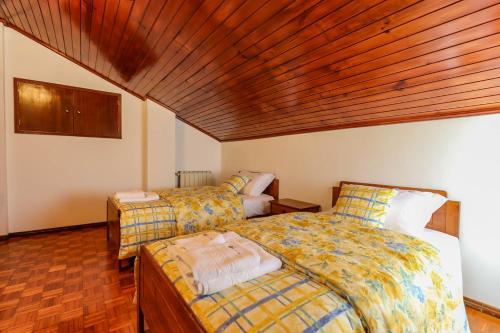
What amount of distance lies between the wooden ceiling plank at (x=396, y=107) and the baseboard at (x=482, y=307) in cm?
152

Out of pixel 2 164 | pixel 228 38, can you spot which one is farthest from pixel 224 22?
pixel 2 164

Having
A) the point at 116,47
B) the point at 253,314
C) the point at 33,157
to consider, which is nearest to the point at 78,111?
the point at 33,157

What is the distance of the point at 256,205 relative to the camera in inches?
128

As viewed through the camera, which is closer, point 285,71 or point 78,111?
point 285,71

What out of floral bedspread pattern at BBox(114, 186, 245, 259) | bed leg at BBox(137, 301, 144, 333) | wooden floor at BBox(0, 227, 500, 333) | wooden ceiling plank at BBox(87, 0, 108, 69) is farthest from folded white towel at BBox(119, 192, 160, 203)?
wooden ceiling plank at BBox(87, 0, 108, 69)

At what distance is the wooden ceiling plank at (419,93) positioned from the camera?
1.50 m

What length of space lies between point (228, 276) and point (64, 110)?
3734mm

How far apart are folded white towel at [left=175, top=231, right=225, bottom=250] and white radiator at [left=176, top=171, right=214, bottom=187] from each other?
10.1 feet

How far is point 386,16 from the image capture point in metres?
1.27

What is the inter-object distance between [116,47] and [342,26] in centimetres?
233

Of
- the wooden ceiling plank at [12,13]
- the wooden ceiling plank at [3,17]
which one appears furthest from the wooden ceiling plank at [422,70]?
the wooden ceiling plank at [3,17]

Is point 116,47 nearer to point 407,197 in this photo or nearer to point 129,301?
point 129,301

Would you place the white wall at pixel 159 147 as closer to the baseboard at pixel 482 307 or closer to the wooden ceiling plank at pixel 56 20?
the wooden ceiling plank at pixel 56 20

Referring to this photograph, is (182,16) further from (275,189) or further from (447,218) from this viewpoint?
(447,218)
